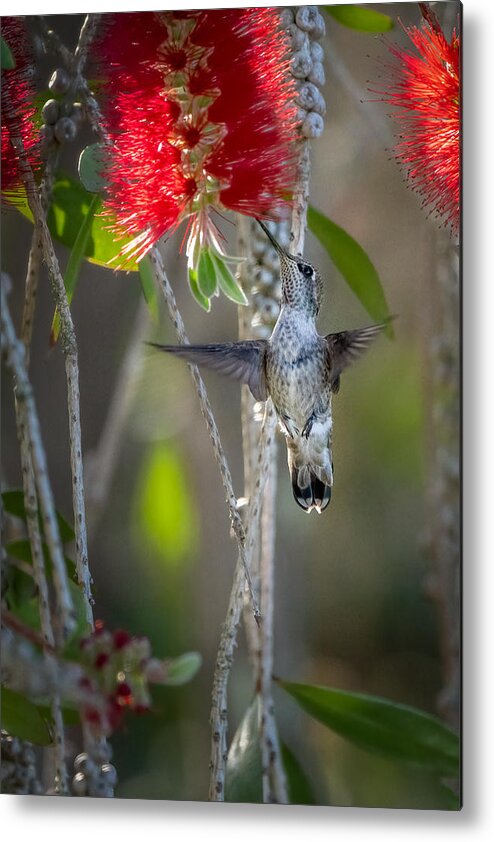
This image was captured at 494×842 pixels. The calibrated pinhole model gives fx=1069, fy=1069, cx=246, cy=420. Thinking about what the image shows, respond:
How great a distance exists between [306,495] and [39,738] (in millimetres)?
502

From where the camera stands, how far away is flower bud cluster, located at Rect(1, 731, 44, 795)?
1.48 m

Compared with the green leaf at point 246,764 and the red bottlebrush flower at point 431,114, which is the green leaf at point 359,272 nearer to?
the red bottlebrush flower at point 431,114

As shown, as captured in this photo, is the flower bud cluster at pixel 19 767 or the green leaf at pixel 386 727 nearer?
the green leaf at pixel 386 727

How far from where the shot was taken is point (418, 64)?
1.37 m

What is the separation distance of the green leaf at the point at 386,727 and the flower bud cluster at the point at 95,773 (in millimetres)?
284

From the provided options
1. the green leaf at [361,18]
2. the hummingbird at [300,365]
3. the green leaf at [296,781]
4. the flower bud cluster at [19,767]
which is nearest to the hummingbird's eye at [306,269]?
the hummingbird at [300,365]

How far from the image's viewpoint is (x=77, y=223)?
146 centimetres

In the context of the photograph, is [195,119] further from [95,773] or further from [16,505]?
[95,773]

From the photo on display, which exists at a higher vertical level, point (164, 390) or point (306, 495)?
point (164, 390)

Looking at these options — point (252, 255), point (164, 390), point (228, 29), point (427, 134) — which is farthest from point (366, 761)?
point (228, 29)

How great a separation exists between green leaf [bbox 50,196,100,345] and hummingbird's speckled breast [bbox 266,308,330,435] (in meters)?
0.29

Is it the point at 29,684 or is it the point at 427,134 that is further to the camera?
the point at 29,684

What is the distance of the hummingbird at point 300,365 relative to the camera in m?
1.38

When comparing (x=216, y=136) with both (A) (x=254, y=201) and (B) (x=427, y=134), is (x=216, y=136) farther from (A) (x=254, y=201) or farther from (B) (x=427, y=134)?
(B) (x=427, y=134)
